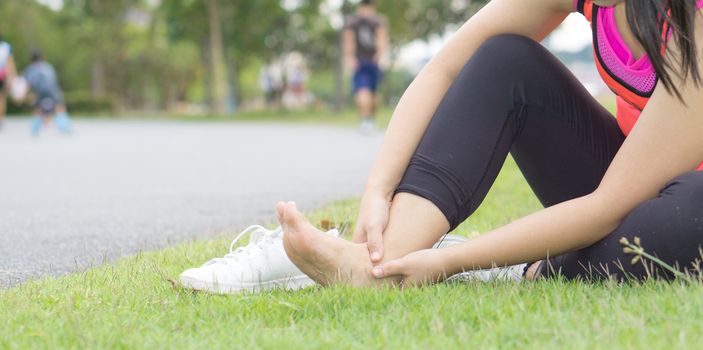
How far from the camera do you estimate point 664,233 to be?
6.56 feet

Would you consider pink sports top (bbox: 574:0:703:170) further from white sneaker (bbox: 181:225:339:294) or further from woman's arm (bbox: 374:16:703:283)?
white sneaker (bbox: 181:225:339:294)

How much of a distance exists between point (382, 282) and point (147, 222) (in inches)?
99.5

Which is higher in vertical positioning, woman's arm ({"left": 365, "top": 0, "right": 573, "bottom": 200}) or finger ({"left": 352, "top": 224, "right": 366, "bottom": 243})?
woman's arm ({"left": 365, "top": 0, "right": 573, "bottom": 200})

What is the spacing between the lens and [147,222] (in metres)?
4.39

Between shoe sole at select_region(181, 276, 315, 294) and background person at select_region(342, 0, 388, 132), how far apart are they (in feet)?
37.4

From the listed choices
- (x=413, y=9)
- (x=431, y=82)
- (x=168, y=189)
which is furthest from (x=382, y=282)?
(x=413, y=9)

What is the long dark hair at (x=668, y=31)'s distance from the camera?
6.18ft

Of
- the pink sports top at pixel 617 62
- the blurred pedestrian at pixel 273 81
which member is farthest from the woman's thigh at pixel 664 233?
the blurred pedestrian at pixel 273 81

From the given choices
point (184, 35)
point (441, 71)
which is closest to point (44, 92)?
point (184, 35)

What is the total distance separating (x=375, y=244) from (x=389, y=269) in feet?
0.25

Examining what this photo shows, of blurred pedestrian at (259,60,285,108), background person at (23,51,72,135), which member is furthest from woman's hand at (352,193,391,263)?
blurred pedestrian at (259,60,285,108)

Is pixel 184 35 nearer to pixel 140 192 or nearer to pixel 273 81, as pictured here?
pixel 273 81

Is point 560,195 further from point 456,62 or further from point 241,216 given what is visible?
point 241,216

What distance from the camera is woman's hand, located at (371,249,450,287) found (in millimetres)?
2117
